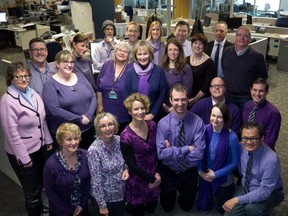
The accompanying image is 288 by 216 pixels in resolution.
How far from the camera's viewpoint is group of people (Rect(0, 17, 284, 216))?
97.6 inches

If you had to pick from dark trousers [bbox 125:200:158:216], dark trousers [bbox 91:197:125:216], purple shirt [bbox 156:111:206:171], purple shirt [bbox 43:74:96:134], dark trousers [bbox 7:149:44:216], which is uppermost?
purple shirt [bbox 43:74:96:134]

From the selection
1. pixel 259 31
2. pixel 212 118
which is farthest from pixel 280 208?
pixel 259 31

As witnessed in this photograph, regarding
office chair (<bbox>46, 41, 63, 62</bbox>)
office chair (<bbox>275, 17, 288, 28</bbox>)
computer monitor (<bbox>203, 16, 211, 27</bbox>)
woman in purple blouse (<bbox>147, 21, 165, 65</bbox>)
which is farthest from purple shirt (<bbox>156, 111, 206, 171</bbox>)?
office chair (<bbox>275, 17, 288, 28</bbox>)

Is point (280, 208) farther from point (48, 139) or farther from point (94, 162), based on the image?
point (48, 139)

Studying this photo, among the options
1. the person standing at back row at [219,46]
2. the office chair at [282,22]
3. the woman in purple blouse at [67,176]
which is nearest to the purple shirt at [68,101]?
the woman in purple blouse at [67,176]

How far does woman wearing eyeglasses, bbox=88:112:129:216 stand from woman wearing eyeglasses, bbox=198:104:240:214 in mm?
747

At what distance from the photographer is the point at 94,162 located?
2465 millimetres

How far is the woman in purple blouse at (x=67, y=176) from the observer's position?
2338mm

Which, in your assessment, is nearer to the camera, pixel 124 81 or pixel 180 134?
pixel 180 134

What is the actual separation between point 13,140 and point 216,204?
189cm

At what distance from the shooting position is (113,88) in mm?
3271

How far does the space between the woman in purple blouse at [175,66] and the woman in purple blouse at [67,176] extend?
3.97 feet

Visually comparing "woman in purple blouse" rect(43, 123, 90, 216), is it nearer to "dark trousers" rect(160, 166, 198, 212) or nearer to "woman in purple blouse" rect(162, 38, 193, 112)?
"dark trousers" rect(160, 166, 198, 212)

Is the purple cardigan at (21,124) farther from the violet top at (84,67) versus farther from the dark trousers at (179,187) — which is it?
the dark trousers at (179,187)
